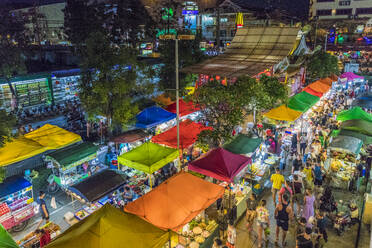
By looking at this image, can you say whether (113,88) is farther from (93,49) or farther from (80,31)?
(80,31)

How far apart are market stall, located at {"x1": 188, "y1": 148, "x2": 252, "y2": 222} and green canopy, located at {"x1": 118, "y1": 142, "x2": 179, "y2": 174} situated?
4.98ft

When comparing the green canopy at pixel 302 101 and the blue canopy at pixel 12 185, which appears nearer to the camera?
the blue canopy at pixel 12 185

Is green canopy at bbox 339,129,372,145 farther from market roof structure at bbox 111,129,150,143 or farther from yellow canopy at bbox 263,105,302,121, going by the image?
market roof structure at bbox 111,129,150,143

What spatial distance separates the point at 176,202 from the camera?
26.0 feet

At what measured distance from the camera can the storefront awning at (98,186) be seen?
9.23 meters

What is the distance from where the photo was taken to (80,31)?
31.0m

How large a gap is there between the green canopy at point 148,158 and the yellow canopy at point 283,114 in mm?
6895

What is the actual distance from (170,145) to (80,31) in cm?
2396

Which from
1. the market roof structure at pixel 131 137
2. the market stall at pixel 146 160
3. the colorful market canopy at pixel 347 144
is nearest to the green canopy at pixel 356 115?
the colorful market canopy at pixel 347 144

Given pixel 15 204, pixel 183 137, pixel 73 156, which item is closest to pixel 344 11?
pixel 183 137

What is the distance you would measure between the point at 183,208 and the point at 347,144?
8.96 metres

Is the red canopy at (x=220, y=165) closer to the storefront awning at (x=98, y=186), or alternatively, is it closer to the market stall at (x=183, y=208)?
the market stall at (x=183, y=208)

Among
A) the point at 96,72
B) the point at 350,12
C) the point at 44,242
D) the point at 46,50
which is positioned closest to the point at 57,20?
the point at 46,50

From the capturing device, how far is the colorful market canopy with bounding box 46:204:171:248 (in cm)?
589
